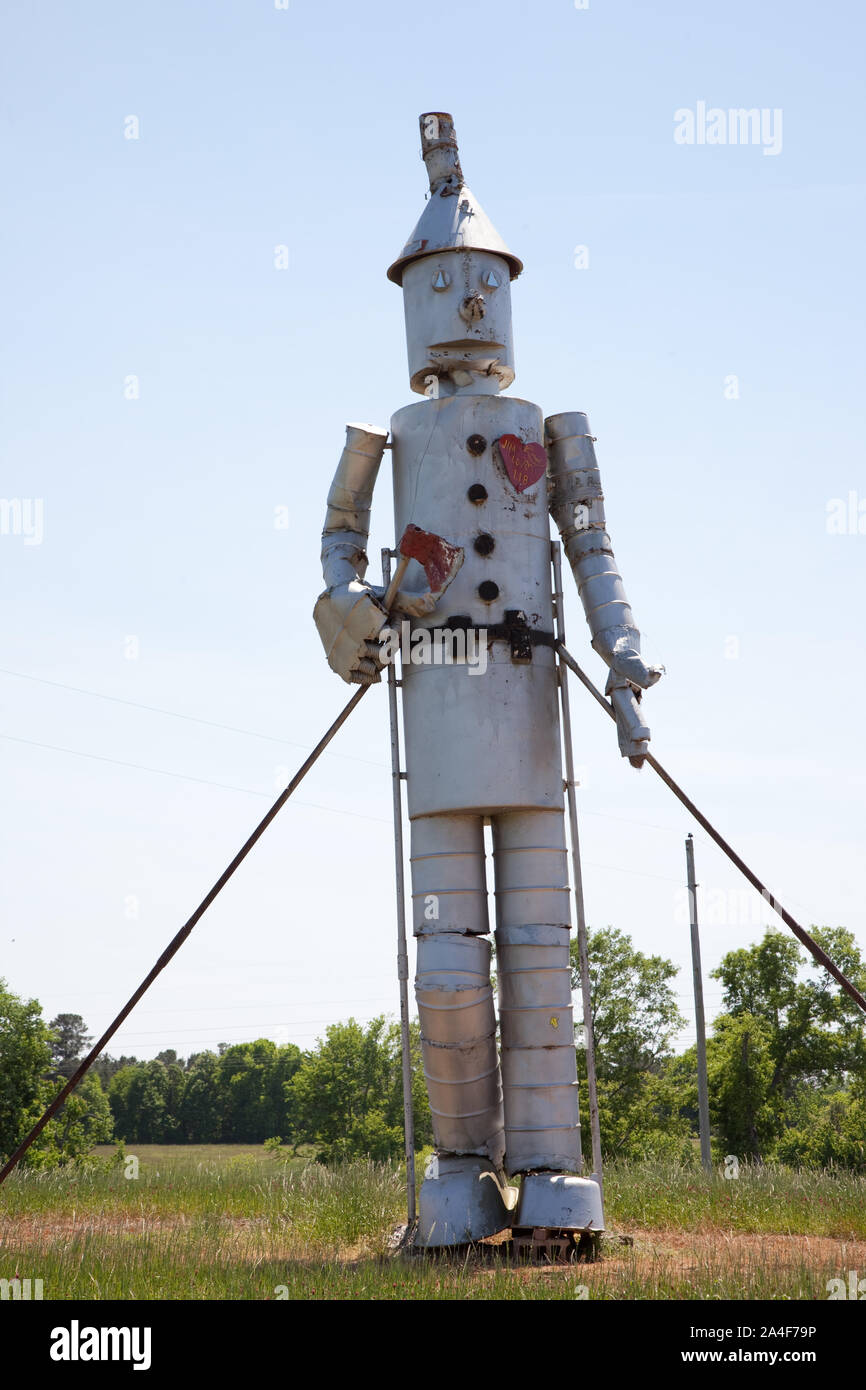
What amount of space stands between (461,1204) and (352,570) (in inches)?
152

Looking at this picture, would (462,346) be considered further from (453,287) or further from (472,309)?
(453,287)

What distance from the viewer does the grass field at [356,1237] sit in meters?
6.39

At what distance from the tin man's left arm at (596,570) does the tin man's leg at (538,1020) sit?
78 cm

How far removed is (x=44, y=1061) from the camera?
1234 inches

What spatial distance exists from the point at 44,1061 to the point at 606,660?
86.3ft

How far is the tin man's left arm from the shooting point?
8.38 meters

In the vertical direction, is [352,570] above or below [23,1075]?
above

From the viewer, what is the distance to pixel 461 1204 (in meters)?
7.90

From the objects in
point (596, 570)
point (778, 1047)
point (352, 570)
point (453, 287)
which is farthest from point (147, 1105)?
point (453, 287)

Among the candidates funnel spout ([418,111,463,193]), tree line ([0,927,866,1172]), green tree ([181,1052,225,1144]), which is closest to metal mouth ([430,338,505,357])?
funnel spout ([418,111,463,193])

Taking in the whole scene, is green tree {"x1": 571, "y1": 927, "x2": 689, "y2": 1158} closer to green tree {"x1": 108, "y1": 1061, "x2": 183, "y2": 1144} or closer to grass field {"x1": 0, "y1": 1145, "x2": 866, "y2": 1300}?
grass field {"x1": 0, "y1": 1145, "x2": 866, "y2": 1300}

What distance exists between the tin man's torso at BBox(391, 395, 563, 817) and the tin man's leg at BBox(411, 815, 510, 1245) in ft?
1.17
